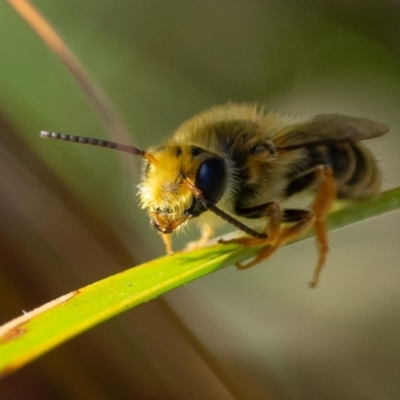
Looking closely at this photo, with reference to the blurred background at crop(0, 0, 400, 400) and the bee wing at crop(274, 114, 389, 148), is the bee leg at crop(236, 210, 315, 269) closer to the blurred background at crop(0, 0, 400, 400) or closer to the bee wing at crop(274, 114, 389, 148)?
the bee wing at crop(274, 114, 389, 148)

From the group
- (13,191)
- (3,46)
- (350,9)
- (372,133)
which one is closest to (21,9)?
Result: (13,191)

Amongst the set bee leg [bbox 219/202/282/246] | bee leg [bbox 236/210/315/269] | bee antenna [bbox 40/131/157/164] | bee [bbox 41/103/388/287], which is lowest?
bee leg [bbox 236/210/315/269]

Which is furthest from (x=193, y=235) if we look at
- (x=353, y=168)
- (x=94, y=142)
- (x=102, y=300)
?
(x=102, y=300)

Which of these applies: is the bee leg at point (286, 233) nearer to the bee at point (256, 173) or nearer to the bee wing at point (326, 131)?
the bee at point (256, 173)

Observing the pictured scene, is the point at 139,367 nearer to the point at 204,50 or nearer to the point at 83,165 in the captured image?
the point at 83,165

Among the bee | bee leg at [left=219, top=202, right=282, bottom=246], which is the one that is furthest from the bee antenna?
bee leg at [left=219, top=202, right=282, bottom=246]

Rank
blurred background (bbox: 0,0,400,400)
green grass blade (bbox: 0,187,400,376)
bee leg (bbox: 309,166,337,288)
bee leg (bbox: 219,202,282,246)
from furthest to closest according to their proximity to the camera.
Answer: blurred background (bbox: 0,0,400,400)
bee leg (bbox: 309,166,337,288)
bee leg (bbox: 219,202,282,246)
green grass blade (bbox: 0,187,400,376)

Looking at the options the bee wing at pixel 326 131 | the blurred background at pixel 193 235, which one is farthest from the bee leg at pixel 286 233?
the blurred background at pixel 193 235
